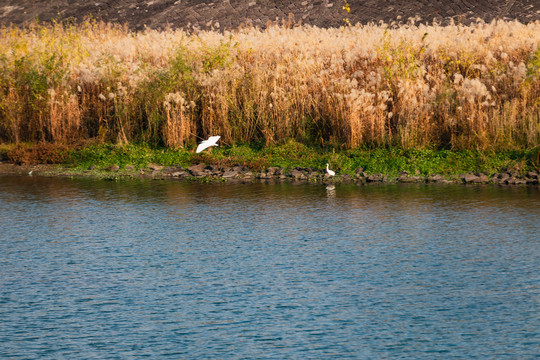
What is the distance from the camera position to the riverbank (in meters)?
14.7

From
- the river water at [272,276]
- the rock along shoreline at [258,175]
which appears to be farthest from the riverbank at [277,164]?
the river water at [272,276]

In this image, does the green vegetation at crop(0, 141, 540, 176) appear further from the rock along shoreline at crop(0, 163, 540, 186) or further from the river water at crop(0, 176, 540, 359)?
the river water at crop(0, 176, 540, 359)

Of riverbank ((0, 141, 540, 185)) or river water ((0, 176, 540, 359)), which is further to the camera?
riverbank ((0, 141, 540, 185))

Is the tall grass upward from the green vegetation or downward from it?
upward

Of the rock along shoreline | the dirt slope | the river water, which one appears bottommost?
the river water

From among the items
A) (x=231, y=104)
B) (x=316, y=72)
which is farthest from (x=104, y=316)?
(x=316, y=72)

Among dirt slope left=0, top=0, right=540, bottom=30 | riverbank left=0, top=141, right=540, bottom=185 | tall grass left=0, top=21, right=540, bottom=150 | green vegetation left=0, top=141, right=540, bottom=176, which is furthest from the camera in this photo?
dirt slope left=0, top=0, right=540, bottom=30

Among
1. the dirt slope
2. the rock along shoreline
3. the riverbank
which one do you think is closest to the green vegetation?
the riverbank

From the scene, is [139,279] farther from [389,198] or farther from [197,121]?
[197,121]

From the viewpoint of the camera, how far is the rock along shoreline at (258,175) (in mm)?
14305

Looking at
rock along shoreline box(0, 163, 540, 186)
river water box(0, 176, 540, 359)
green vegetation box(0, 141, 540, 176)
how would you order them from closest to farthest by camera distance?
river water box(0, 176, 540, 359) → rock along shoreline box(0, 163, 540, 186) → green vegetation box(0, 141, 540, 176)

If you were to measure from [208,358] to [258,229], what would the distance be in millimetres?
4627

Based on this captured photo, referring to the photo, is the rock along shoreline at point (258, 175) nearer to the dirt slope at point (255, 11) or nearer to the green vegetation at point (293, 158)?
the green vegetation at point (293, 158)

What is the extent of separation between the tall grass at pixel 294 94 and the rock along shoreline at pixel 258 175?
4.26 ft
